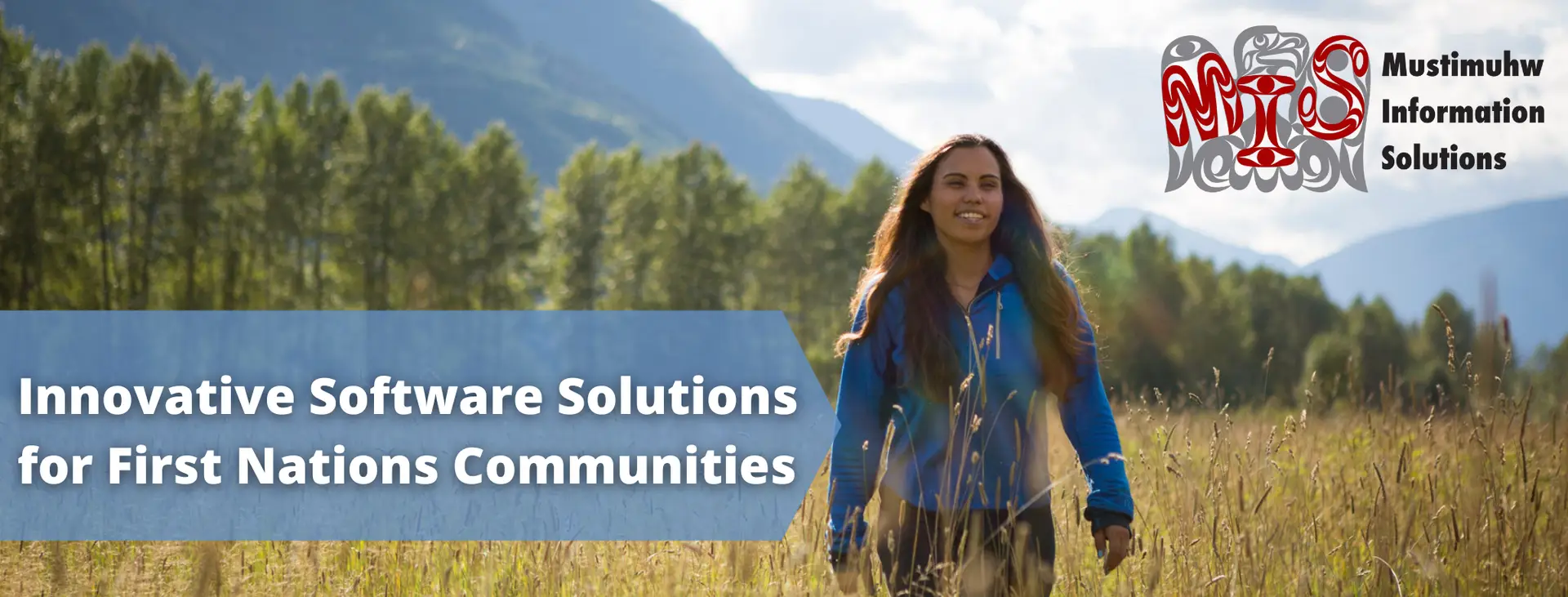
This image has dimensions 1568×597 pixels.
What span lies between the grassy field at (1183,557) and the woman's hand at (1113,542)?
0.05 metres

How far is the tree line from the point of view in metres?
41.3

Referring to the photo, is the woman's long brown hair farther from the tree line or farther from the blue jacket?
the tree line

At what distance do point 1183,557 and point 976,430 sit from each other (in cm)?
177

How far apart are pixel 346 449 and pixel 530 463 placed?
1.10 meters

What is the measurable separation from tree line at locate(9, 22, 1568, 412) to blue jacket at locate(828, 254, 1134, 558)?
34655 mm

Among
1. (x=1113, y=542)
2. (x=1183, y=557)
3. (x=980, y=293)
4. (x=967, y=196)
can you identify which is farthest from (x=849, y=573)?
(x=1183, y=557)

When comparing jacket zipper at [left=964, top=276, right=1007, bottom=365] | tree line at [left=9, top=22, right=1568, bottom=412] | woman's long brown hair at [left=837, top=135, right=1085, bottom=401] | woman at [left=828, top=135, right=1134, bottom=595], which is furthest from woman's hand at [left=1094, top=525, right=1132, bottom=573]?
tree line at [left=9, top=22, right=1568, bottom=412]

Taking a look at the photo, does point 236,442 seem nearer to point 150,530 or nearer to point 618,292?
point 150,530

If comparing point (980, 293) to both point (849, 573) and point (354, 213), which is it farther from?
point (354, 213)

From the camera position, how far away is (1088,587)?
4039 mm

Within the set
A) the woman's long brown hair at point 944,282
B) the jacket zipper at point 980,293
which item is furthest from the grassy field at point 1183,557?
the jacket zipper at point 980,293

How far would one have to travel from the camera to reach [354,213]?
4838 cm

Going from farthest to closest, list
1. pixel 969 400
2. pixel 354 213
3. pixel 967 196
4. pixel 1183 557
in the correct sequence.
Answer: pixel 354 213, pixel 1183 557, pixel 967 196, pixel 969 400

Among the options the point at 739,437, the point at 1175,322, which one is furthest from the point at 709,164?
the point at 739,437
